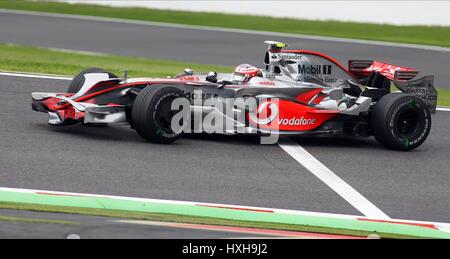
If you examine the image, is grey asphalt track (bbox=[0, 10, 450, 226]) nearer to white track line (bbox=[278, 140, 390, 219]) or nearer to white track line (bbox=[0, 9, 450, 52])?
white track line (bbox=[278, 140, 390, 219])

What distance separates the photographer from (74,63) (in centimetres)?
1909

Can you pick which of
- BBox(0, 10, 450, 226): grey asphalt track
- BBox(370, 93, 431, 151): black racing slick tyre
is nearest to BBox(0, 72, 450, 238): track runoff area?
→ BBox(0, 10, 450, 226): grey asphalt track

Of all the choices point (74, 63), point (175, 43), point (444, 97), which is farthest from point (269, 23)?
point (444, 97)

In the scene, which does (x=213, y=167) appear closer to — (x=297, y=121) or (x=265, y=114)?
(x=265, y=114)

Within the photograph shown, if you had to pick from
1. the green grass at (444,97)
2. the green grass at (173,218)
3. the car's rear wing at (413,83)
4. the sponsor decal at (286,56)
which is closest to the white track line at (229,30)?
the green grass at (444,97)

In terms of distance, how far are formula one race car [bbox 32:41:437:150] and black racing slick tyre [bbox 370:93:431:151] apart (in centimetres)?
1

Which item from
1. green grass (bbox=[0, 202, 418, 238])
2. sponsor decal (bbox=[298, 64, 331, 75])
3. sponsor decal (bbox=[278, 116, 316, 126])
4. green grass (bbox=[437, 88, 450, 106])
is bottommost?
green grass (bbox=[437, 88, 450, 106])

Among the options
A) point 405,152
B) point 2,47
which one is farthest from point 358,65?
point 2,47

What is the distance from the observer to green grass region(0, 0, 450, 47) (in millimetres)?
24375

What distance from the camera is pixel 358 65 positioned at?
46.4 ft

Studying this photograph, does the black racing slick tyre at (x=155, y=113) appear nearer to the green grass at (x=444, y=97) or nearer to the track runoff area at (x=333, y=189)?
the track runoff area at (x=333, y=189)

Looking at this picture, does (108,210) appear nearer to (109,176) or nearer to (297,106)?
(109,176)

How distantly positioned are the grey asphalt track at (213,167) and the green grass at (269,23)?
887cm
